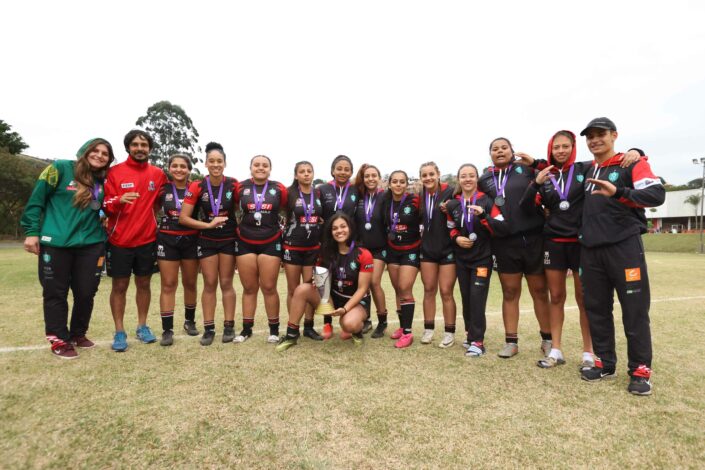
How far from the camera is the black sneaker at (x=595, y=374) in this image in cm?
349

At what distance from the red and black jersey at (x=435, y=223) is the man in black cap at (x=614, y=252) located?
1.40m

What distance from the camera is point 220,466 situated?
2.17 metres

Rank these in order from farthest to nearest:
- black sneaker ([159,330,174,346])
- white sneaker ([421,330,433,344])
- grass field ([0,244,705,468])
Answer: white sneaker ([421,330,433,344]) → black sneaker ([159,330,174,346]) → grass field ([0,244,705,468])

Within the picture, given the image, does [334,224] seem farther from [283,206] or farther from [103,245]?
[103,245]

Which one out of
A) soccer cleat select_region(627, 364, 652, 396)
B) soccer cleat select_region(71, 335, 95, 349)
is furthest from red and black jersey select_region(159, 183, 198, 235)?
soccer cleat select_region(627, 364, 652, 396)

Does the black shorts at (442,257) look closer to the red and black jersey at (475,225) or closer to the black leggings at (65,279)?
the red and black jersey at (475,225)

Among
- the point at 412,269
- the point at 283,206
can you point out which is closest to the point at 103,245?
the point at 283,206

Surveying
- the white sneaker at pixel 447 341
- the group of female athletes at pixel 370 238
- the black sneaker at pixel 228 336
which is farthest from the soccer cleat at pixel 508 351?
the black sneaker at pixel 228 336

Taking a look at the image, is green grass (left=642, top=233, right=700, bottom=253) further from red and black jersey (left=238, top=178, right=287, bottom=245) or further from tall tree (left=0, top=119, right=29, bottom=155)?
tall tree (left=0, top=119, right=29, bottom=155)

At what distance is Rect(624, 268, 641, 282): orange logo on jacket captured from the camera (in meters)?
3.28

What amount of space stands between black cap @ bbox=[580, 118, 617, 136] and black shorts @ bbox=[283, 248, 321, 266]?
305 cm

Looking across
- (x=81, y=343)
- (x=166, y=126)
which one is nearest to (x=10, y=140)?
(x=166, y=126)

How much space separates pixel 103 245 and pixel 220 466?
9.98ft

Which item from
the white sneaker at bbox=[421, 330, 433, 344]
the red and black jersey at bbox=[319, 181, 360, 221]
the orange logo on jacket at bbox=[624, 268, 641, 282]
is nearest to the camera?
the orange logo on jacket at bbox=[624, 268, 641, 282]
